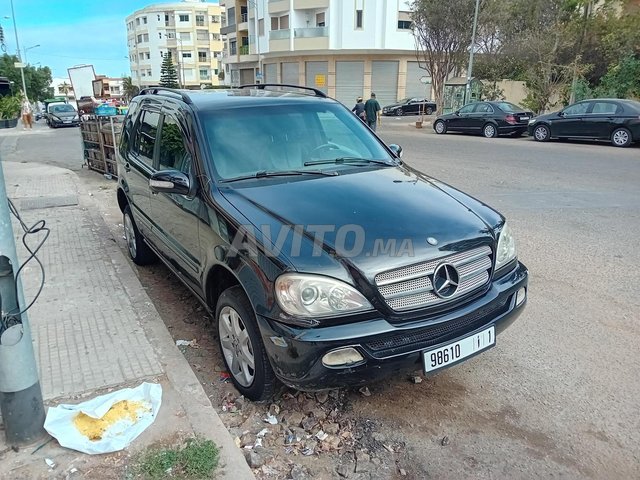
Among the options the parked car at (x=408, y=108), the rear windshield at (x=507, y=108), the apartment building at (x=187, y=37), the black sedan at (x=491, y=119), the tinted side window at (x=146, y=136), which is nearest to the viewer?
the tinted side window at (x=146, y=136)

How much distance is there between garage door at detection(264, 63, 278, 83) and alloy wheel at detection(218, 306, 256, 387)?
47.0m

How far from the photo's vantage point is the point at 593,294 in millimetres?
4707

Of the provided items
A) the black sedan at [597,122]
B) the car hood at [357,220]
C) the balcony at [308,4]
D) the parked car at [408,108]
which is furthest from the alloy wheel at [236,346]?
the balcony at [308,4]

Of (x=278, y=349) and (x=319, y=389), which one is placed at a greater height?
(x=278, y=349)

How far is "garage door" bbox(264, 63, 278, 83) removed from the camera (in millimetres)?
47822

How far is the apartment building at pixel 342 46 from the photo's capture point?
42156 mm

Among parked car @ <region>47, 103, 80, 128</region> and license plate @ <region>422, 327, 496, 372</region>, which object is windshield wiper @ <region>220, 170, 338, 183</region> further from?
parked car @ <region>47, 103, 80, 128</region>

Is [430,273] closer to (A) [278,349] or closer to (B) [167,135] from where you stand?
(A) [278,349]

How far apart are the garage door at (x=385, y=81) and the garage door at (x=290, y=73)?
6.94 meters

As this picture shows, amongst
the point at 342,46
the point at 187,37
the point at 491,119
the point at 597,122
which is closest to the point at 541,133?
the point at 597,122

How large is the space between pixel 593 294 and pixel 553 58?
2473cm

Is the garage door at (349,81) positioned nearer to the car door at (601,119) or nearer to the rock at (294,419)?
the car door at (601,119)

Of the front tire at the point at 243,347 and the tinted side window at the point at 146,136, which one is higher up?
the tinted side window at the point at 146,136

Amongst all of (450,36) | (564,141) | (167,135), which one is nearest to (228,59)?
(450,36)
